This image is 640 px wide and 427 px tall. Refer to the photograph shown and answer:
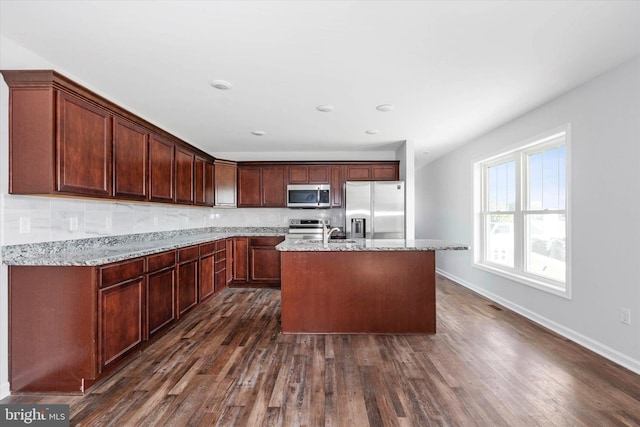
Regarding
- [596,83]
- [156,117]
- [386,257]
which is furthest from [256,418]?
[596,83]

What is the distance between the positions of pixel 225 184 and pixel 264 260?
1.47m

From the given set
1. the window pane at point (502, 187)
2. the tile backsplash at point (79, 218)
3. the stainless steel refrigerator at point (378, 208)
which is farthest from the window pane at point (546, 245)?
the tile backsplash at point (79, 218)

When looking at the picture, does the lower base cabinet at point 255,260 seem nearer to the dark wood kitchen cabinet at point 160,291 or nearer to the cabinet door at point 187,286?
the cabinet door at point 187,286

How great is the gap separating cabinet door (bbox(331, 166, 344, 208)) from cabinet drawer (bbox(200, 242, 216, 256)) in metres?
2.09

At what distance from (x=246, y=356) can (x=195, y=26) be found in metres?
2.47

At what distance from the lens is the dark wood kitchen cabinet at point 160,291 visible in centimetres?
266

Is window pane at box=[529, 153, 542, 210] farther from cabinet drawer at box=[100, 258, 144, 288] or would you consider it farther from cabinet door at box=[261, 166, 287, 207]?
cabinet drawer at box=[100, 258, 144, 288]

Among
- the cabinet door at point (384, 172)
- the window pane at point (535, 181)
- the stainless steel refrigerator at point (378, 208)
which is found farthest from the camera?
the cabinet door at point (384, 172)

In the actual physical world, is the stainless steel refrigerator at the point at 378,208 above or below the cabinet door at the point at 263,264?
above

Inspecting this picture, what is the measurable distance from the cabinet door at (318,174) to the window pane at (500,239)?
2.64 meters

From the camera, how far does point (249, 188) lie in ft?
17.5

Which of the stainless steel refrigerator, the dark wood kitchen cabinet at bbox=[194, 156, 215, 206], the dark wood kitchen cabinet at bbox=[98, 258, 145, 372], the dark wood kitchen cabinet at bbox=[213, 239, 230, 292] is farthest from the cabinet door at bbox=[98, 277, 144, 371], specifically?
the stainless steel refrigerator

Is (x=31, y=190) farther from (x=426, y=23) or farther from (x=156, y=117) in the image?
(x=426, y=23)

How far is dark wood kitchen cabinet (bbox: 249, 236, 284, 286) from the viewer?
198 inches
